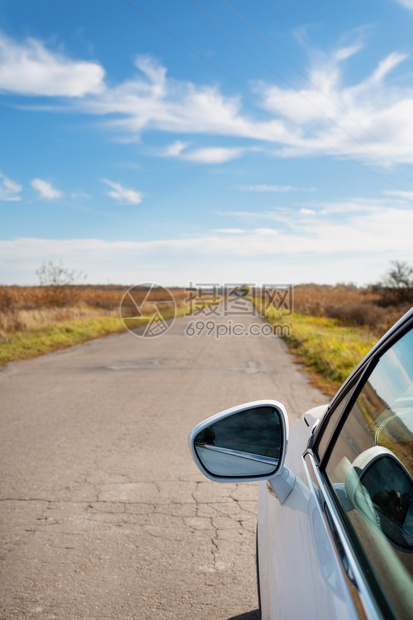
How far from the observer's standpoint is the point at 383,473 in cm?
139

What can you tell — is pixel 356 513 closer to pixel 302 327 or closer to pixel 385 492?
pixel 385 492

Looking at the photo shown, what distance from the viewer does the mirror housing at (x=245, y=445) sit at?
171cm

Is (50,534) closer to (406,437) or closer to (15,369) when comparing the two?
(406,437)

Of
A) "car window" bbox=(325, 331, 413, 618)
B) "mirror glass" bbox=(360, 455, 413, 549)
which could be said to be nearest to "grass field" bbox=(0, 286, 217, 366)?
"car window" bbox=(325, 331, 413, 618)

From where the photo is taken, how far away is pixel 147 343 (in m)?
16.9

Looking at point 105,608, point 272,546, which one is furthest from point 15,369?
point 272,546

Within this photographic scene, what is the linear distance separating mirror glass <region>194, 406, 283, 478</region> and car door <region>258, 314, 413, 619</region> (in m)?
0.17

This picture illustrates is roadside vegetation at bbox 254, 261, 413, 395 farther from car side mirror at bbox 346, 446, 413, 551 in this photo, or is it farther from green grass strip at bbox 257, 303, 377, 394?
car side mirror at bbox 346, 446, 413, 551

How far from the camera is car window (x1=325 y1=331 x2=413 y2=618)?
1134 millimetres

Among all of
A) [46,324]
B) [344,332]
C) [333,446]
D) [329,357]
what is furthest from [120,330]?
[333,446]

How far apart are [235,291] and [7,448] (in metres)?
141

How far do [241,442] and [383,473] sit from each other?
58cm

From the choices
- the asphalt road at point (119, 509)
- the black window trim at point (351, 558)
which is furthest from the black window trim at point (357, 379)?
the asphalt road at point (119, 509)
